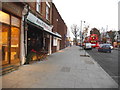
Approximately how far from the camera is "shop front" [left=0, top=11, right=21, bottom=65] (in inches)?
281

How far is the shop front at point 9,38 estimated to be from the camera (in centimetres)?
713

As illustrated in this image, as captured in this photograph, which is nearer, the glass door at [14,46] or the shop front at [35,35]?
the glass door at [14,46]

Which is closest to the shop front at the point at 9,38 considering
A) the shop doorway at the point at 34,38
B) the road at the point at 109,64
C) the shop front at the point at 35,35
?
the shop front at the point at 35,35

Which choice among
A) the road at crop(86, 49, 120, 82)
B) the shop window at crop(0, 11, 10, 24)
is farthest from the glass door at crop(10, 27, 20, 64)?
the road at crop(86, 49, 120, 82)

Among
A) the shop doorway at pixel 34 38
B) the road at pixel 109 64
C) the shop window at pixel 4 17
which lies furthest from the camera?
the shop doorway at pixel 34 38

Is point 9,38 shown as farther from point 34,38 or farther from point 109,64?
point 109,64

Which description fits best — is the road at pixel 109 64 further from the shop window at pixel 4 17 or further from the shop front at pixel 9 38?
the shop window at pixel 4 17

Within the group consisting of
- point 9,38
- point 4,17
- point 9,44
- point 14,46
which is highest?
point 4,17

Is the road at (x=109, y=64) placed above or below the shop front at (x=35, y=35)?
below

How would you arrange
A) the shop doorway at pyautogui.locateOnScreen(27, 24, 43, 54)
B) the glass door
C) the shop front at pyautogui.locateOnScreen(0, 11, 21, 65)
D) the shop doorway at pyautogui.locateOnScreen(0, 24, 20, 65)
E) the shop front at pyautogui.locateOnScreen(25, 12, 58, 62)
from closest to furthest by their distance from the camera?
the shop front at pyautogui.locateOnScreen(0, 11, 21, 65) → the shop doorway at pyautogui.locateOnScreen(0, 24, 20, 65) → the glass door → the shop front at pyautogui.locateOnScreen(25, 12, 58, 62) → the shop doorway at pyautogui.locateOnScreen(27, 24, 43, 54)

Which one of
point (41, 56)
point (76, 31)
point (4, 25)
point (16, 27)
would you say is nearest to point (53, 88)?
point (4, 25)

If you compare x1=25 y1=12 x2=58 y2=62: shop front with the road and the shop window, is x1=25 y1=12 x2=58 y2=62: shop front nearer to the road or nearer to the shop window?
the shop window

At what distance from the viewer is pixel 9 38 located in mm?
7645

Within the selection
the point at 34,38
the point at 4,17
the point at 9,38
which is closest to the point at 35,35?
the point at 34,38
